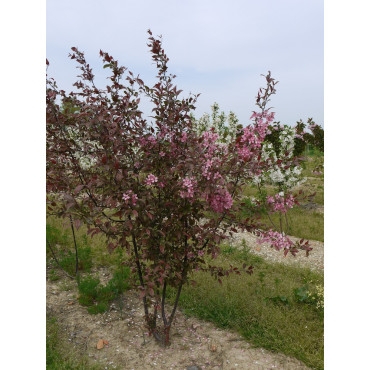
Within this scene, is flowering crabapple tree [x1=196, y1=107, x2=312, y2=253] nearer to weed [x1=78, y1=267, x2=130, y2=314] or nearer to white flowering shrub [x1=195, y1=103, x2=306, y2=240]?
white flowering shrub [x1=195, y1=103, x2=306, y2=240]

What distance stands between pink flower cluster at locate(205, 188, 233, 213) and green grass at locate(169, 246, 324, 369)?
4.19 ft

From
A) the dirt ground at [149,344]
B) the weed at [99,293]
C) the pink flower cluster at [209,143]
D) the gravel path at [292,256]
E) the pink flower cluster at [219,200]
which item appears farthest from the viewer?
the gravel path at [292,256]

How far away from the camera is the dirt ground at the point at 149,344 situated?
279 cm

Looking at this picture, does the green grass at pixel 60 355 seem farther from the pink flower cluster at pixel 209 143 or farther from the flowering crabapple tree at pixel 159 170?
the pink flower cluster at pixel 209 143

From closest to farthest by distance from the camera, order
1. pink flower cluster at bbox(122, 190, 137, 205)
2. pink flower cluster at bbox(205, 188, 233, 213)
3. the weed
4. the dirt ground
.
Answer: pink flower cluster at bbox(122, 190, 137, 205), pink flower cluster at bbox(205, 188, 233, 213), the dirt ground, the weed

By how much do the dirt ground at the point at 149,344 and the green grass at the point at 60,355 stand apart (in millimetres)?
63

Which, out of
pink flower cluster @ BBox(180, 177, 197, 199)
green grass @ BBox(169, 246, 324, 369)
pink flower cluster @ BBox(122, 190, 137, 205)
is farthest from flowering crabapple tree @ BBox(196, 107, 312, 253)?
pink flower cluster @ BBox(122, 190, 137, 205)

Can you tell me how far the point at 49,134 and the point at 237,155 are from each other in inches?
65.4

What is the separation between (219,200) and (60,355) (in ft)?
6.00

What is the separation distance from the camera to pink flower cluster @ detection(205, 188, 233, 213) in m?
2.44

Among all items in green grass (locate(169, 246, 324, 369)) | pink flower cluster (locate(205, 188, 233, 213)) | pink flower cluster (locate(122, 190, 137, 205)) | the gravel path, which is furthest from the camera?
the gravel path

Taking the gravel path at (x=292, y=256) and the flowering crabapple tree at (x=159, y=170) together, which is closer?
the flowering crabapple tree at (x=159, y=170)

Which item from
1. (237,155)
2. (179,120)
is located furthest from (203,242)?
(179,120)

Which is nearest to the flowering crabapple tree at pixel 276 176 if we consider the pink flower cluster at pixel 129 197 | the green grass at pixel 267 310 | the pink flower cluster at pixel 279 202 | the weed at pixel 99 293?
the pink flower cluster at pixel 279 202
